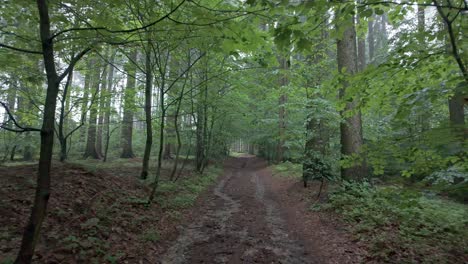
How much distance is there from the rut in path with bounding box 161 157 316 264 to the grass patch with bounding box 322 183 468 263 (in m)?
1.52

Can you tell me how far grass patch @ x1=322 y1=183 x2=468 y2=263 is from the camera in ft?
13.8

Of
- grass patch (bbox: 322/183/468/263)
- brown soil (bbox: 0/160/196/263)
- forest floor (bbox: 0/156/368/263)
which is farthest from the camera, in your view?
forest floor (bbox: 0/156/368/263)

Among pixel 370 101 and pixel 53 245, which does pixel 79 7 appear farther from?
pixel 370 101

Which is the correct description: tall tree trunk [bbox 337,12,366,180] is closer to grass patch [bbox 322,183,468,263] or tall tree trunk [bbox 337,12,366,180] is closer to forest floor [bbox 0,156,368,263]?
grass patch [bbox 322,183,468,263]

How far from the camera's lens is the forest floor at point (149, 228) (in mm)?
4324

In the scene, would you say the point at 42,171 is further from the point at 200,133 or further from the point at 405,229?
the point at 200,133

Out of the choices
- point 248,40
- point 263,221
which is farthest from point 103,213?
point 248,40

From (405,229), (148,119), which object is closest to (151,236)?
(148,119)

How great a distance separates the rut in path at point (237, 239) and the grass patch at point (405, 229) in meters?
1.52

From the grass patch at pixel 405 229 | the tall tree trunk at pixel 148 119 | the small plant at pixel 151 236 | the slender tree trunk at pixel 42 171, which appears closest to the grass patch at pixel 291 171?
the grass patch at pixel 405 229

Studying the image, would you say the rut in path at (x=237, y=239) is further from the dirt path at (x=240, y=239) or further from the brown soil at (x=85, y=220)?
the brown soil at (x=85, y=220)

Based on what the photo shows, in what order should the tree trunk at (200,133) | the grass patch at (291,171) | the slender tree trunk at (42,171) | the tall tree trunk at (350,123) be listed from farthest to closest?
the grass patch at (291,171)
the tree trunk at (200,133)
the tall tree trunk at (350,123)
the slender tree trunk at (42,171)

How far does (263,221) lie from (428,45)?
5382mm

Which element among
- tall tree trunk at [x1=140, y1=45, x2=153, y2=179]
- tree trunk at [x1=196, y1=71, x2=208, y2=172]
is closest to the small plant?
tall tree trunk at [x1=140, y1=45, x2=153, y2=179]
